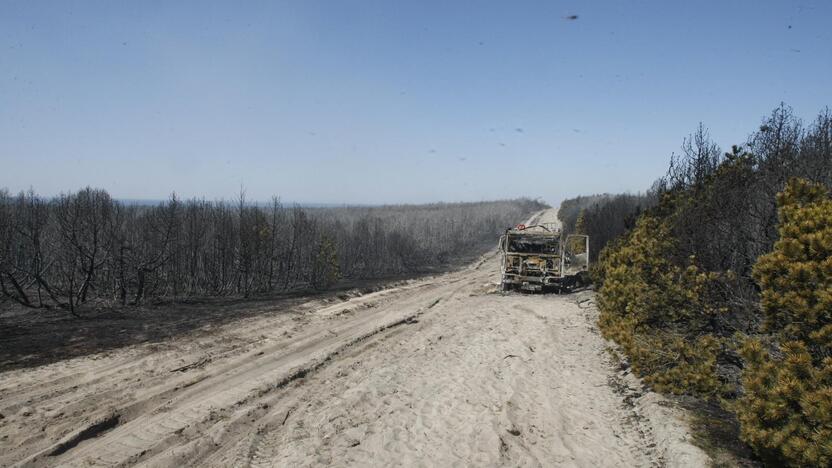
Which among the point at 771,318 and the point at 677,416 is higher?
the point at 771,318

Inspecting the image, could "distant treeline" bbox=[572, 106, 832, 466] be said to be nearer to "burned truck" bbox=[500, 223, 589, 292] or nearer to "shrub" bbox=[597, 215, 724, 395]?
"shrub" bbox=[597, 215, 724, 395]

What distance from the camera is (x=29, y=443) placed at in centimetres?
622

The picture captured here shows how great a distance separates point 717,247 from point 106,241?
19.7 meters

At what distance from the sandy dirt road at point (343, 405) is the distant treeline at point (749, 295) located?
3.32ft

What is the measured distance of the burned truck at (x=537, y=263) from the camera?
1916 cm

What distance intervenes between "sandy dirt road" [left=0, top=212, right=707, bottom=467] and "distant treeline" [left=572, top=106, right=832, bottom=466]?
3.32 ft

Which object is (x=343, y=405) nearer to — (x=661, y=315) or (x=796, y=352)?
(x=796, y=352)

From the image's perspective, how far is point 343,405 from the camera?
782 cm

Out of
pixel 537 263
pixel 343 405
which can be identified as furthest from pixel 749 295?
pixel 537 263

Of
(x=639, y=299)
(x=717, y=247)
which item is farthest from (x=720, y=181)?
(x=639, y=299)

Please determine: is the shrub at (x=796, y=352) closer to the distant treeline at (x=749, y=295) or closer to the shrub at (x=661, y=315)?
the distant treeline at (x=749, y=295)

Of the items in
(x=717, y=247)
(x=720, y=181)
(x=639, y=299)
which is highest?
(x=720, y=181)

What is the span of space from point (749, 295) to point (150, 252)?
21.3m

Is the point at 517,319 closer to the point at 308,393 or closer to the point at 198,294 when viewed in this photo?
the point at 308,393
